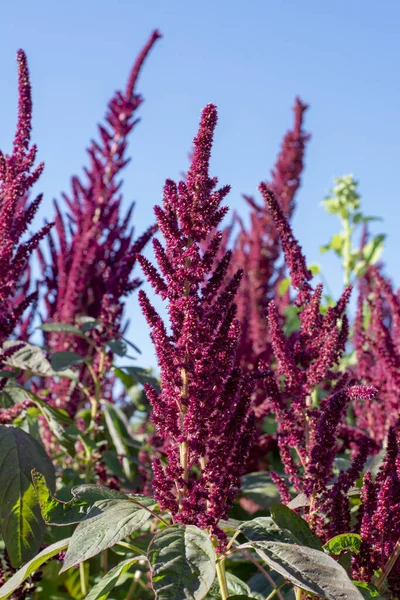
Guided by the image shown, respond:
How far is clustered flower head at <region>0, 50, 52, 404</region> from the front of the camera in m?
2.13

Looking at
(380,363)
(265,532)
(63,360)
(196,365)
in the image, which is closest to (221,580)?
(265,532)

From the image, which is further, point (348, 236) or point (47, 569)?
point (348, 236)

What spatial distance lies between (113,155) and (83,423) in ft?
5.03

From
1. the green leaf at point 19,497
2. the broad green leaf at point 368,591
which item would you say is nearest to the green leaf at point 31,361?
the green leaf at point 19,497

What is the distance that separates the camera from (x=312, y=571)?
1354 millimetres

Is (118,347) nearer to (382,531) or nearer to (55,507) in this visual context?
(55,507)

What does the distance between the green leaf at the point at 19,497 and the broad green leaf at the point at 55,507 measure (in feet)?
0.49

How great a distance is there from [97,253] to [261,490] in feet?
4.73

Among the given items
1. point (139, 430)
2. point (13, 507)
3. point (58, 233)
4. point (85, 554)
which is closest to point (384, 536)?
point (85, 554)

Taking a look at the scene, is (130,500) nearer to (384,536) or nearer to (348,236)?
(384,536)

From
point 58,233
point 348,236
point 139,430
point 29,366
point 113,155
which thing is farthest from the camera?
point 139,430

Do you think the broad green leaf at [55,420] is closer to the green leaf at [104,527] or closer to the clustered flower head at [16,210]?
the clustered flower head at [16,210]

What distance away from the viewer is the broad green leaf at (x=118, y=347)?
2839 millimetres

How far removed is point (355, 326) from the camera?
332 cm
